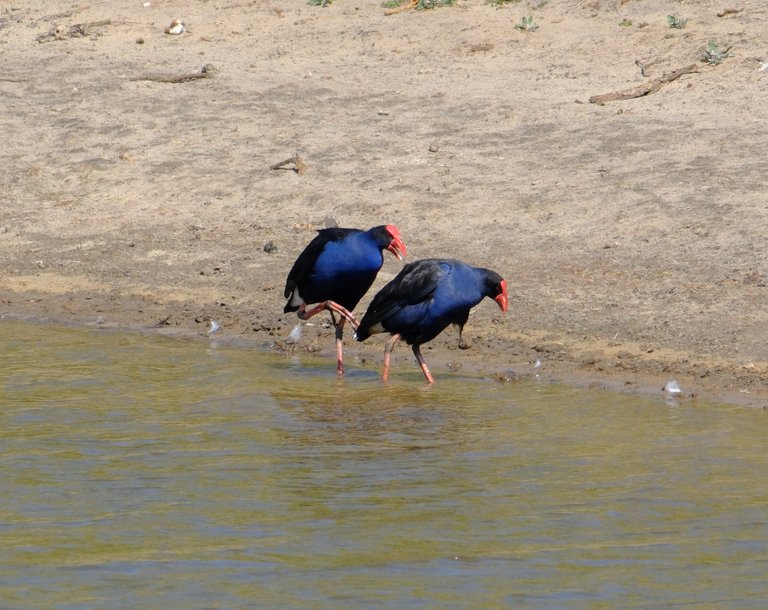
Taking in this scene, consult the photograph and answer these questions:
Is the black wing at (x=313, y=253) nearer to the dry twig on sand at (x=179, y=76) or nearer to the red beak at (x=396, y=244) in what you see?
the red beak at (x=396, y=244)

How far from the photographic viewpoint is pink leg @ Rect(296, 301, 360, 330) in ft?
33.9

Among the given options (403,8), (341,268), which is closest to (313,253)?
(341,268)

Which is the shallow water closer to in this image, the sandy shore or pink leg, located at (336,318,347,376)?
pink leg, located at (336,318,347,376)

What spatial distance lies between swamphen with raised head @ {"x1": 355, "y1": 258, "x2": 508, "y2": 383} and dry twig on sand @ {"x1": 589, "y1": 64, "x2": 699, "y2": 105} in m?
4.84

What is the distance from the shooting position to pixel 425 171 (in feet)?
43.9

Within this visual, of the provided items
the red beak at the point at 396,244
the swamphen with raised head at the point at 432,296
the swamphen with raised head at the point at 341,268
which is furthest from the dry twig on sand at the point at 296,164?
the swamphen with raised head at the point at 432,296

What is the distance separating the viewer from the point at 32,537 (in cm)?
676

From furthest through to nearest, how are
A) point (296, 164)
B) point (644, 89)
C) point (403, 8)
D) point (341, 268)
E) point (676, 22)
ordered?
point (403, 8) < point (676, 22) < point (644, 89) < point (296, 164) < point (341, 268)

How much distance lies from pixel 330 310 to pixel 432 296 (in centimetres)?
114

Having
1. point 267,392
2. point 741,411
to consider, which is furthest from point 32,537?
point 741,411

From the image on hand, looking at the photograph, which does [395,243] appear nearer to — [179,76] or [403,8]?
[179,76]

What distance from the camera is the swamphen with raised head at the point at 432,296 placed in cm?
966

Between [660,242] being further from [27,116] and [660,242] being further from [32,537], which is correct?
[27,116]

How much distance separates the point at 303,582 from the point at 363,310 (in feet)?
17.7
